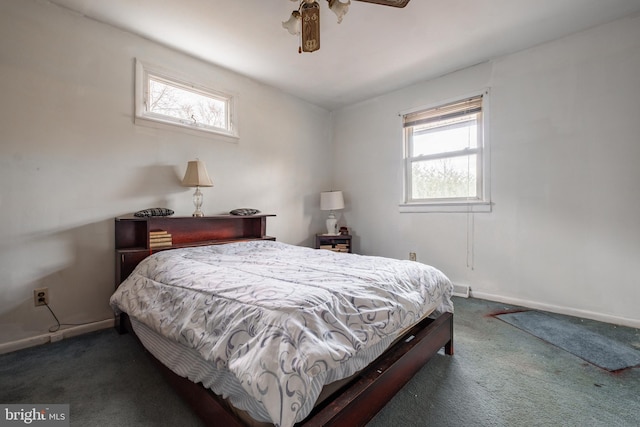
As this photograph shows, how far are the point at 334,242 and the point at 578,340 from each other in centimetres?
251

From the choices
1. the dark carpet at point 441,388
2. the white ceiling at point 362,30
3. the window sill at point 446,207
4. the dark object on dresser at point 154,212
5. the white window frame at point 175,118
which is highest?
the white ceiling at point 362,30

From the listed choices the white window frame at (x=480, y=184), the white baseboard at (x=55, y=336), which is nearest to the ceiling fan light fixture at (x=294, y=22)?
the white window frame at (x=480, y=184)

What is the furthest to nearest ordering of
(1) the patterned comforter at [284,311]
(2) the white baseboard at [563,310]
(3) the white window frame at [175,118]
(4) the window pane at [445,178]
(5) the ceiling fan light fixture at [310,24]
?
(4) the window pane at [445,178], (3) the white window frame at [175,118], (2) the white baseboard at [563,310], (5) the ceiling fan light fixture at [310,24], (1) the patterned comforter at [284,311]

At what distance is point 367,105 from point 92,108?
3180 mm

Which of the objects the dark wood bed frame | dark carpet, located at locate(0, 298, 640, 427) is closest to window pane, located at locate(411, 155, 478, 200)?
dark carpet, located at locate(0, 298, 640, 427)

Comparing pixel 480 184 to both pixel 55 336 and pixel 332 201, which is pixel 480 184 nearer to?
pixel 332 201

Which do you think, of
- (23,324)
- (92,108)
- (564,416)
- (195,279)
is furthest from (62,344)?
(564,416)

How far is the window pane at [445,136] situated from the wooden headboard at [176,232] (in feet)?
7.20

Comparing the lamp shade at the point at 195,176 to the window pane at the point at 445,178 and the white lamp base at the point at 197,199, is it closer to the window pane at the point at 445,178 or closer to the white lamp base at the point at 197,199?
the white lamp base at the point at 197,199

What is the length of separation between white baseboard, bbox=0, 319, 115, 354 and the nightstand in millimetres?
2349

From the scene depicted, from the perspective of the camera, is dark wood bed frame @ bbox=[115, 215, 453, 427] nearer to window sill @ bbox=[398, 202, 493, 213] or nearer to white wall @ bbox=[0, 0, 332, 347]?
white wall @ bbox=[0, 0, 332, 347]

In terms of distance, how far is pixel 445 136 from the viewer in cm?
335

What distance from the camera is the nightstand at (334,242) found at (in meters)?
3.78

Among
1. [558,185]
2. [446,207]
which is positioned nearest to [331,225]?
[446,207]
